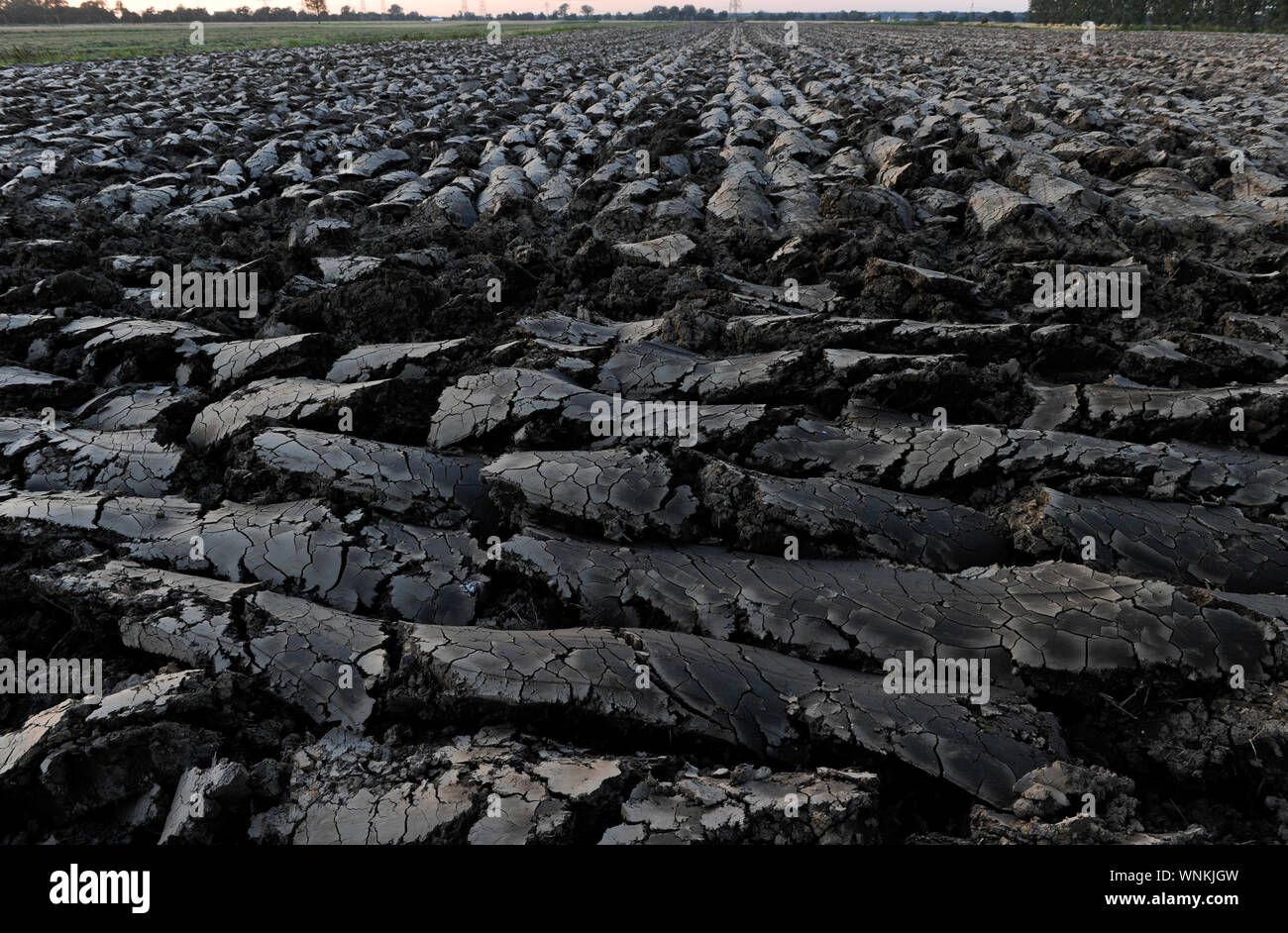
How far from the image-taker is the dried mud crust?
7.22ft

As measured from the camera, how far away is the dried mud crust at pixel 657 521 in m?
2.20

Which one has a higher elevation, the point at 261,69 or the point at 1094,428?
the point at 261,69

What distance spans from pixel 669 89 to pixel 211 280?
13720 millimetres

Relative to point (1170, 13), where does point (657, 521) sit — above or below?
below

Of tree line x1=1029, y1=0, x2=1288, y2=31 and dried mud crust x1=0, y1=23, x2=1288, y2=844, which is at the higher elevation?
tree line x1=1029, y1=0, x2=1288, y2=31

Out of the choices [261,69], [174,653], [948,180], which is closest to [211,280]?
[174,653]

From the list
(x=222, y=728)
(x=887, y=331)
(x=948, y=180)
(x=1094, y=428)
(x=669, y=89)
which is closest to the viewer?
(x=222, y=728)

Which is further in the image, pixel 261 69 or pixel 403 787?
pixel 261 69

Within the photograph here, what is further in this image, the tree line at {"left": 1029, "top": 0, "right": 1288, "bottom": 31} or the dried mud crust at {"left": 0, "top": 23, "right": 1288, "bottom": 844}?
the tree line at {"left": 1029, "top": 0, "right": 1288, "bottom": 31}

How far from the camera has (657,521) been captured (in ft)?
10.4

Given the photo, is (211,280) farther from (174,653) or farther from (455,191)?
(174,653)

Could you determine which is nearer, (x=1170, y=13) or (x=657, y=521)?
(x=657, y=521)
